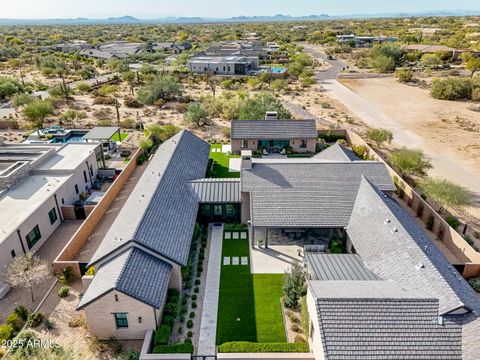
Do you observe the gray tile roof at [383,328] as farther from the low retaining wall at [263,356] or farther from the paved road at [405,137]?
the paved road at [405,137]

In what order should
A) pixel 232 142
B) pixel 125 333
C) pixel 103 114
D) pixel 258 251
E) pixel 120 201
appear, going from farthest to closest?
pixel 103 114 < pixel 232 142 < pixel 120 201 < pixel 258 251 < pixel 125 333

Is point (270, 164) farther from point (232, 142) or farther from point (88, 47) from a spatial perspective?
point (88, 47)

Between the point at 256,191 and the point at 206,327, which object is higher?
the point at 256,191

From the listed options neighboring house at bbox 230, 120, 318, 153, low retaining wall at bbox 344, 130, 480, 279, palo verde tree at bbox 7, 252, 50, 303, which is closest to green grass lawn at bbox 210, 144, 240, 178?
neighboring house at bbox 230, 120, 318, 153

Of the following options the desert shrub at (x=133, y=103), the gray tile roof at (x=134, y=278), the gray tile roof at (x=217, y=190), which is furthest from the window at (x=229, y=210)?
the desert shrub at (x=133, y=103)

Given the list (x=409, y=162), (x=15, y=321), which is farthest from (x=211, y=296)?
(x=409, y=162)

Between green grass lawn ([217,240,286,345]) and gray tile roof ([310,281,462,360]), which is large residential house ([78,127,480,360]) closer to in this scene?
gray tile roof ([310,281,462,360])

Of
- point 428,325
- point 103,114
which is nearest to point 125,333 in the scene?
point 428,325
